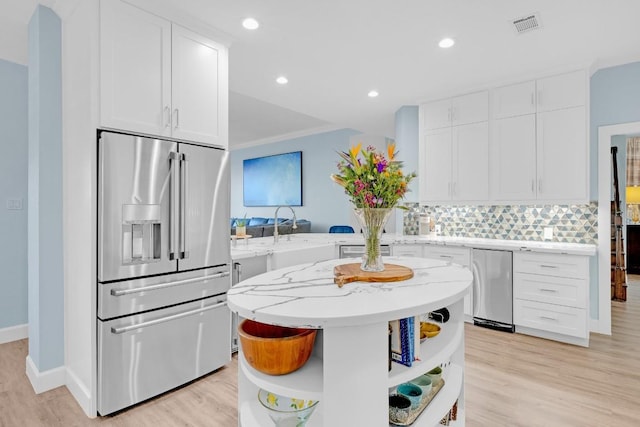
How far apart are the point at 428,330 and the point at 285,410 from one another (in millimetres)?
756

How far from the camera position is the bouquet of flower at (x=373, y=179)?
1.55 metres

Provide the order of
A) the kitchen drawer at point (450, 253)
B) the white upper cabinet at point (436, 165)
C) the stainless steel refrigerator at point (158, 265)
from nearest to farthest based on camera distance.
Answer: the stainless steel refrigerator at point (158, 265) < the kitchen drawer at point (450, 253) < the white upper cabinet at point (436, 165)

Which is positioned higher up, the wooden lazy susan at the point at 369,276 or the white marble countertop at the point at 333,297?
the wooden lazy susan at the point at 369,276

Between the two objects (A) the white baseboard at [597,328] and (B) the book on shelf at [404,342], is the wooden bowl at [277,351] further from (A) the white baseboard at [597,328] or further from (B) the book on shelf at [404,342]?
(A) the white baseboard at [597,328]

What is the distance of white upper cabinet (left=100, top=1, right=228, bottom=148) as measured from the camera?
2.09 metres

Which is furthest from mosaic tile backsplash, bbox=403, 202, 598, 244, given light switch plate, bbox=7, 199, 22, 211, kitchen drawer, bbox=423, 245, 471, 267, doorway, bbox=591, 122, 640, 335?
light switch plate, bbox=7, 199, 22, 211

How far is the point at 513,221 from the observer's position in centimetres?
399

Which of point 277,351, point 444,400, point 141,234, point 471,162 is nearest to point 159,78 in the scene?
point 141,234

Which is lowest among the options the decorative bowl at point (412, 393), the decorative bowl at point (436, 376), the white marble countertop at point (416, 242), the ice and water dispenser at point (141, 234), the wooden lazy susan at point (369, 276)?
the decorative bowl at point (436, 376)

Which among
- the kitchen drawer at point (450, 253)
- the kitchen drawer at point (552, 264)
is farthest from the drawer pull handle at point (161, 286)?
the kitchen drawer at point (552, 264)

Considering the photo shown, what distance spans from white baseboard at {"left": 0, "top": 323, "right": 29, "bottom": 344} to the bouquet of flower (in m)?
3.72

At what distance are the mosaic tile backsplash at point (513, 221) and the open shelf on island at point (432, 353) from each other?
2.19m

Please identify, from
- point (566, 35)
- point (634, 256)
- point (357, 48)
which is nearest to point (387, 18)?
point (357, 48)

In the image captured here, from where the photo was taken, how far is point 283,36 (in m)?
2.79
